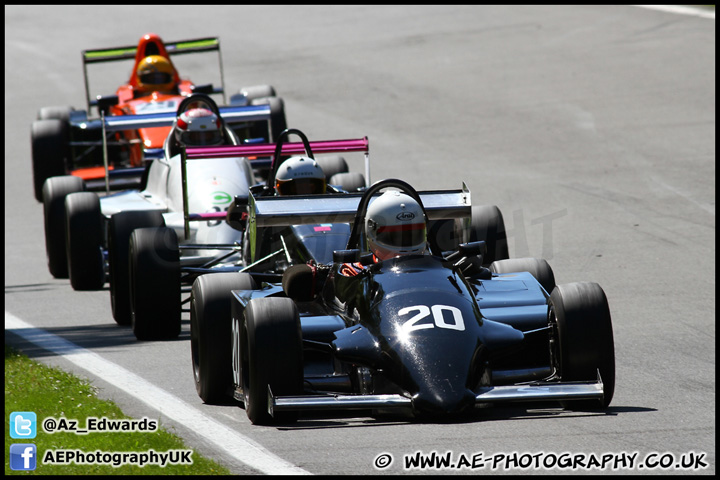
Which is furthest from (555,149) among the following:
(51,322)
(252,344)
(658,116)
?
(252,344)

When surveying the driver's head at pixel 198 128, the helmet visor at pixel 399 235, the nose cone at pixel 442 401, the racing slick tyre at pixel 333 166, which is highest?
the driver's head at pixel 198 128

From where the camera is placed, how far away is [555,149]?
20172 mm

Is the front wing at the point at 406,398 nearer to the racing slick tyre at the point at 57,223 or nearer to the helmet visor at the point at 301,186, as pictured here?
the helmet visor at the point at 301,186

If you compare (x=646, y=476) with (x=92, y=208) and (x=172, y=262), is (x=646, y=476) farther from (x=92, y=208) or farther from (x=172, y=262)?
(x=92, y=208)

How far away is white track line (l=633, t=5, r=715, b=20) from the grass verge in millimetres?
21897

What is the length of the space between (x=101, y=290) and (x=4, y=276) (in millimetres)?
1764

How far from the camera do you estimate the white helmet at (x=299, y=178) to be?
11430 mm

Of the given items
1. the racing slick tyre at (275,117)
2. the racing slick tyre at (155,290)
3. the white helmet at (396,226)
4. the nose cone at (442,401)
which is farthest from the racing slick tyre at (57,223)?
the nose cone at (442,401)

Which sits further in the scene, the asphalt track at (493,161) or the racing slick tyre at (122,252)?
the racing slick tyre at (122,252)

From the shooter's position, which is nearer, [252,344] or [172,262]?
[252,344]

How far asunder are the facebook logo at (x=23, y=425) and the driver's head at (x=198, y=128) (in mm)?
6601

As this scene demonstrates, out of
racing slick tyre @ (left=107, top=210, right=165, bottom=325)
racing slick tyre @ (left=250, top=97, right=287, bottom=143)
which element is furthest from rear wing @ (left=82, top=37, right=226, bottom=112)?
racing slick tyre @ (left=107, top=210, right=165, bottom=325)

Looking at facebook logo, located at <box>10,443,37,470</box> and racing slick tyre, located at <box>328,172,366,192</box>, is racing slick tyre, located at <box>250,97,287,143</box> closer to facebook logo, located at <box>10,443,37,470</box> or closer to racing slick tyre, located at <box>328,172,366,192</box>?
racing slick tyre, located at <box>328,172,366,192</box>

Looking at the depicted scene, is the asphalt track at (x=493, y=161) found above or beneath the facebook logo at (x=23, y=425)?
above
